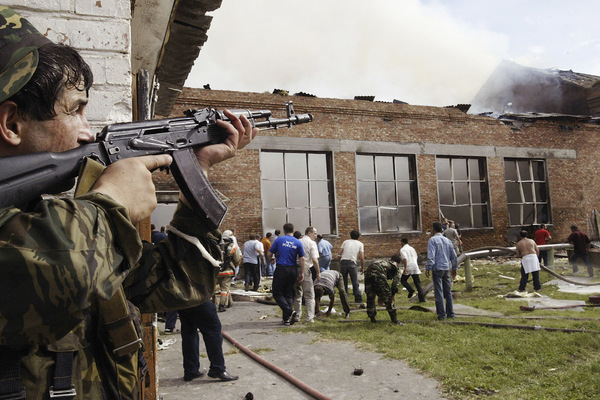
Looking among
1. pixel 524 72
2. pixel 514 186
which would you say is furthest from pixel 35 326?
pixel 524 72

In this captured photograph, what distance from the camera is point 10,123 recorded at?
1080 millimetres

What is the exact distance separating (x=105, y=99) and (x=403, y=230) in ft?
52.9

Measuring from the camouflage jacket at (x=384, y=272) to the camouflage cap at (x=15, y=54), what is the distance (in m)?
7.74

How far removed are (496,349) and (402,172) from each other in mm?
12365

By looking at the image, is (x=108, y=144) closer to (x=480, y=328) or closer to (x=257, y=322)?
(x=480, y=328)

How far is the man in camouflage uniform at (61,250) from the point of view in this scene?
86 centimetres

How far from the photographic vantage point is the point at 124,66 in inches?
97.7

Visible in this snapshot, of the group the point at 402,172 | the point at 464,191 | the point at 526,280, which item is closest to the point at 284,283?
the point at 526,280

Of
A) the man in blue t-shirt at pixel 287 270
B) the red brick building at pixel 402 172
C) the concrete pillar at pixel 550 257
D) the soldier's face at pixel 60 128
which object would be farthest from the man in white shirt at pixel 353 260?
the soldier's face at pixel 60 128

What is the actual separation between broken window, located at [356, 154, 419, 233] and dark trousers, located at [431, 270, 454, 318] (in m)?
8.37

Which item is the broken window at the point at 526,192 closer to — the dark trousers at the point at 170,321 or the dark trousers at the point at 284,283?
the dark trousers at the point at 284,283

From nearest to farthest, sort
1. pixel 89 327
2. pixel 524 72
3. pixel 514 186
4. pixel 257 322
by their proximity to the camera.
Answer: pixel 89 327 → pixel 257 322 → pixel 514 186 → pixel 524 72

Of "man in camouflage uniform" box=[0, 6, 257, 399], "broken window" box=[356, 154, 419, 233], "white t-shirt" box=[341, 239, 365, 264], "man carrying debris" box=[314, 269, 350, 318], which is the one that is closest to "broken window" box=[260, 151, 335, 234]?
"broken window" box=[356, 154, 419, 233]

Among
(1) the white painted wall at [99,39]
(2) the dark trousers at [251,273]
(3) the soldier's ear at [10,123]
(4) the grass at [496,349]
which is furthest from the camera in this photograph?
(2) the dark trousers at [251,273]
